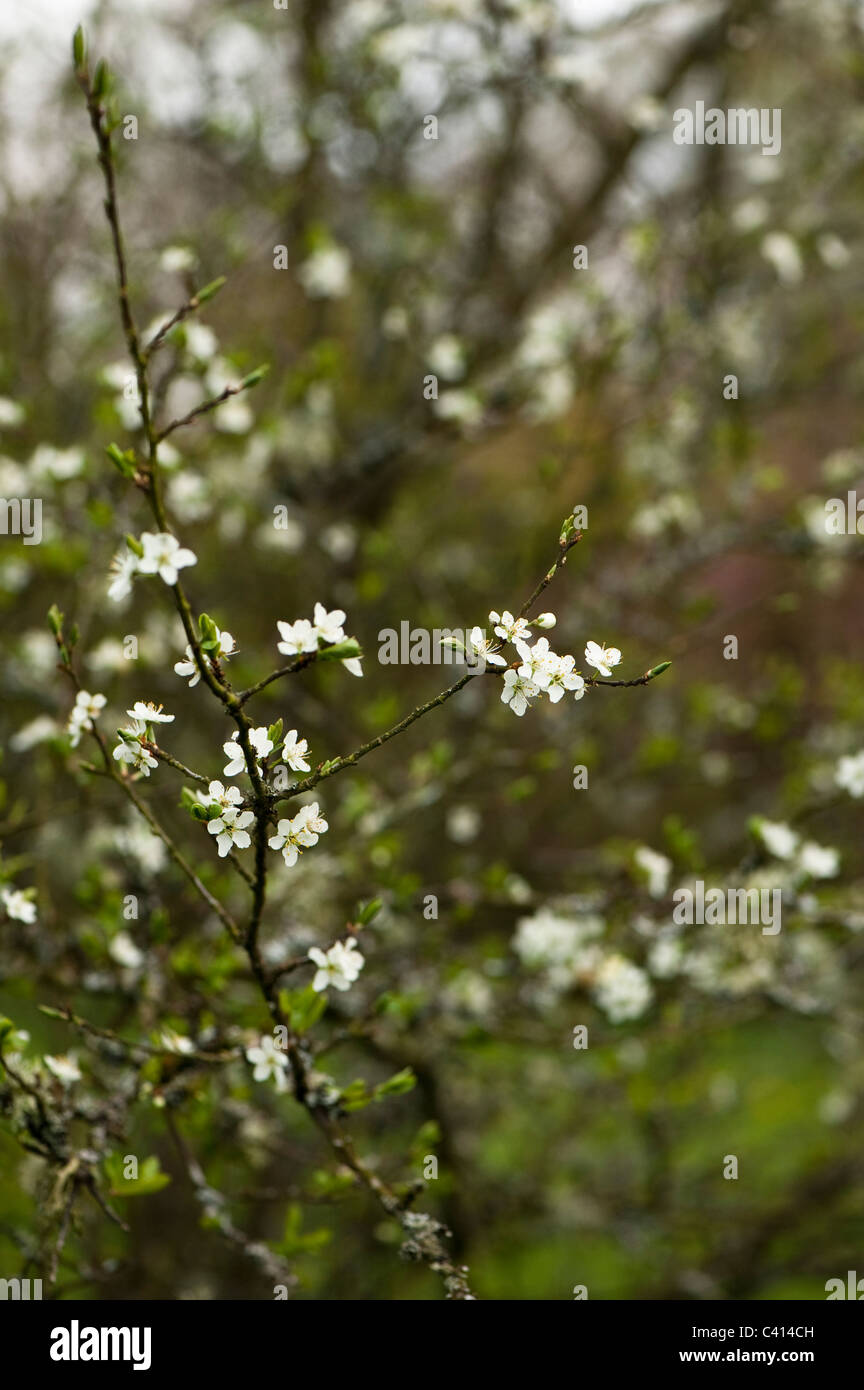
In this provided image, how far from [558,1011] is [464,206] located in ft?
12.9

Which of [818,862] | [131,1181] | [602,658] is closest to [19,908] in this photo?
[131,1181]

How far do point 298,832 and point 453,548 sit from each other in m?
4.16

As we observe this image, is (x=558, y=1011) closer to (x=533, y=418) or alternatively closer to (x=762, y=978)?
(x=762, y=978)

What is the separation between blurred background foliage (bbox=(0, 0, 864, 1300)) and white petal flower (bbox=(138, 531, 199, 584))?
1175 mm

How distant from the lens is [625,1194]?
4.36m

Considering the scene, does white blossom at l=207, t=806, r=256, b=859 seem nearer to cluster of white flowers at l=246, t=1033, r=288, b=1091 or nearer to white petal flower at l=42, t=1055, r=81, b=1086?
cluster of white flowers at l=246, t=1033, r=288, b=1091

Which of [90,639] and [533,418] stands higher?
[533,418]

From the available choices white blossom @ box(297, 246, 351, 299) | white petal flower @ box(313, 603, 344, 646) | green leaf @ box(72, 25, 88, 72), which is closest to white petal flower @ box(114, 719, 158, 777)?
white petal flower @ box(313, 603, 344, 646)

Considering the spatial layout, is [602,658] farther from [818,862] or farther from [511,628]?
[818,862]

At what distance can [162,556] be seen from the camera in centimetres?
150

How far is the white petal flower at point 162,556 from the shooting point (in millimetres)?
1476

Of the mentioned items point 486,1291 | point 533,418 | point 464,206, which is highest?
point 464,206

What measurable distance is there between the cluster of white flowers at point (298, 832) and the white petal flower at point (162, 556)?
41cm
